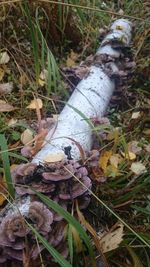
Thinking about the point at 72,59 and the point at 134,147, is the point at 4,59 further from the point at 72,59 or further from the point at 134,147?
the point at 134,147

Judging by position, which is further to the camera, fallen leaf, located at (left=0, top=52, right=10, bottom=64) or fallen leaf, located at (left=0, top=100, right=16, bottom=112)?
fallen leaf, located at (left=0, top=52, right=10, bottom=64)

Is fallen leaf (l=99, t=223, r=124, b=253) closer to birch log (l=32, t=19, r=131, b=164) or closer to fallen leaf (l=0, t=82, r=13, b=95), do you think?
birch log (l=32, t=19, r=131, b=164)

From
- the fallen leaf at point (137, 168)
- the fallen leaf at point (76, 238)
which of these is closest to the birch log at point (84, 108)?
the fallen leaf at point (137, 168)

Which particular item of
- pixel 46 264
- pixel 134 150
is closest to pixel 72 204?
pixel 46 264

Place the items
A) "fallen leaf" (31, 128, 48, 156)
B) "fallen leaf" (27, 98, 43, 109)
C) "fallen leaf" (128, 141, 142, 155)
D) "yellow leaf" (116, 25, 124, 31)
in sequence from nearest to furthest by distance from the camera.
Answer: "fallen leaf" (31, 128, 48, 156) → "fallen leaf" (128, 141, 142, 155) → "fallen leaf" (27, 98, 43, 109) → "yellow leaf" (116, 25, 124, 31)

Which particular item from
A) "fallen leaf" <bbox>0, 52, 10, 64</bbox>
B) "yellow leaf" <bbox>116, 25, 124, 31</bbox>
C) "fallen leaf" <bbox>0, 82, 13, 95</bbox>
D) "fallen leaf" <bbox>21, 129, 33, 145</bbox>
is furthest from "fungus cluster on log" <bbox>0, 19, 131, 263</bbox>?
"yellow leaf" <bbox>116, 25, 124, 31</bbox>

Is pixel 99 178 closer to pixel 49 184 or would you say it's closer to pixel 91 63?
pixel 49 184
